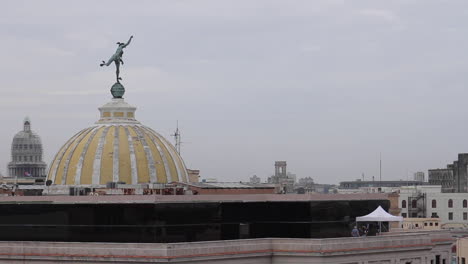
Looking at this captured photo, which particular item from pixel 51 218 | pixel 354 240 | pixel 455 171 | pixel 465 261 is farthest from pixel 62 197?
pixel 455 171

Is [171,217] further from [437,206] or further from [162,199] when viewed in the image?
[437,206]

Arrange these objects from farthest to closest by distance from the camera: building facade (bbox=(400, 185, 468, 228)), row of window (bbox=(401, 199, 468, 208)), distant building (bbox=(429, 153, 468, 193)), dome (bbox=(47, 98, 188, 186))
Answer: distant building (bbox=(429, 153, 468, 193)) → building facade (bbox=(400, 185, 468, 228)) → row of window (bbox=(401, 199, 468, 208)) → dome (bbox=(47, 98, 188, 186))

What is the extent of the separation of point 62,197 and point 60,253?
15.0 ft

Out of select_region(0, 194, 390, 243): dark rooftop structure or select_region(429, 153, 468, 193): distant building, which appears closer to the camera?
select_region(0, 194, 390, 243): dark rooftop structure

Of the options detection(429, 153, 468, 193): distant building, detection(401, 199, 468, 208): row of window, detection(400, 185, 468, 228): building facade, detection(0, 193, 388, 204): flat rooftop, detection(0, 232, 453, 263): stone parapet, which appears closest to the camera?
detection(0, 232, 453, 263): stone parapet

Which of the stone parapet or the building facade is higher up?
the building facade

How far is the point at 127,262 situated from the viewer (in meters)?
67.7

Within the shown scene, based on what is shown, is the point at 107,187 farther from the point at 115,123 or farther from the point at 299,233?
the point at 299,233

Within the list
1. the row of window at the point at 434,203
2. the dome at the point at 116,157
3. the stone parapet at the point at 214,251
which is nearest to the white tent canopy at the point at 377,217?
the stone parapet at the point at 214,251

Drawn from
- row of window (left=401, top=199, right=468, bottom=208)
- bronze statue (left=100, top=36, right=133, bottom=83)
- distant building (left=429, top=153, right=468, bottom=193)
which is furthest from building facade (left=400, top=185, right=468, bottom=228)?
bronze statue (left=100, top=36, right=133, bottom=83)

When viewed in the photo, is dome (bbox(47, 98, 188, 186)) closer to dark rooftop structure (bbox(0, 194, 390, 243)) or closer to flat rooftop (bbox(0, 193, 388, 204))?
flat rooftop (bbox(0, 193, 388, 204))

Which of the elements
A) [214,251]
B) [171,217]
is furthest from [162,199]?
[214,251]

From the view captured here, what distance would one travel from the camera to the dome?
8412 cm

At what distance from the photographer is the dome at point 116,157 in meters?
84.1
